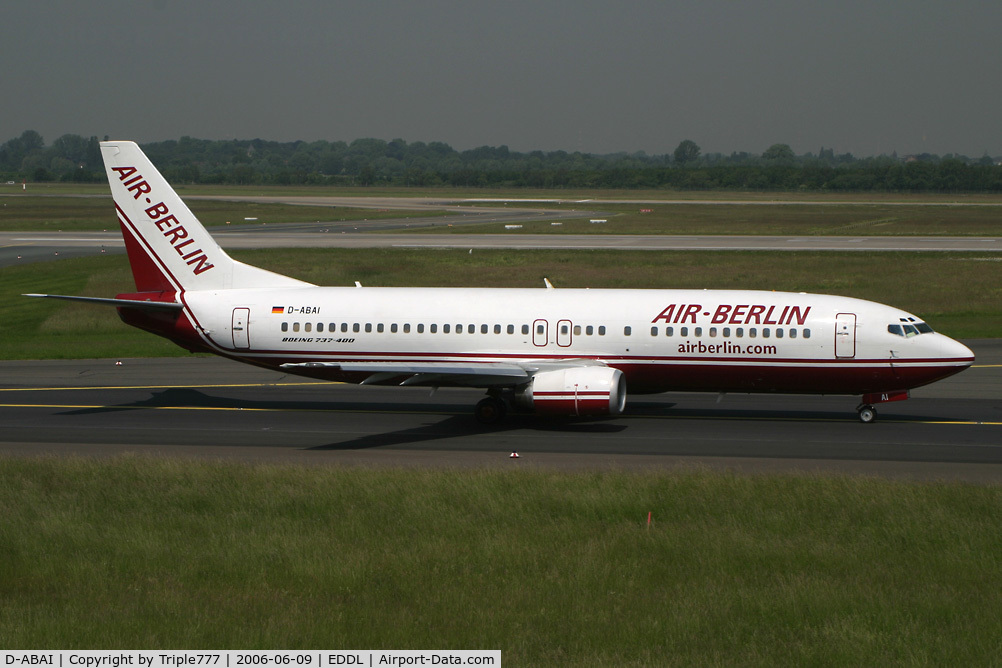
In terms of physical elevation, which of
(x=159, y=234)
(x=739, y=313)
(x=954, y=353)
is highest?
(x=159, y=234)

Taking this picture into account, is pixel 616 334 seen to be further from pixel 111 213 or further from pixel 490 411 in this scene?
pixel 111 213

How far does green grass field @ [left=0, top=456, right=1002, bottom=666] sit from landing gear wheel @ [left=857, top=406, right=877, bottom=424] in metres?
8.47

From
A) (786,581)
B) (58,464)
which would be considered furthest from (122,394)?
(786,581)

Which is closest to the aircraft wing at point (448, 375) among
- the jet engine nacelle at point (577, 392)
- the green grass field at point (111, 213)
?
the jet engine nacelle at point (577, 392)

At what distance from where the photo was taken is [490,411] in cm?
3133

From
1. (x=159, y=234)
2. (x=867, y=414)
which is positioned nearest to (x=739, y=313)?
(x=867, y=414)

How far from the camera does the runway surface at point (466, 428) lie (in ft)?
87.0

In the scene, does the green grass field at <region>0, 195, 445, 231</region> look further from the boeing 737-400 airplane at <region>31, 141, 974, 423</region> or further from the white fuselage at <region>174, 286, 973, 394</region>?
the white fuselage at <region>174, 286, 973, 394</region>

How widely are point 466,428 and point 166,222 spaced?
12.3m

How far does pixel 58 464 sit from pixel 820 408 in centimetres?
2294

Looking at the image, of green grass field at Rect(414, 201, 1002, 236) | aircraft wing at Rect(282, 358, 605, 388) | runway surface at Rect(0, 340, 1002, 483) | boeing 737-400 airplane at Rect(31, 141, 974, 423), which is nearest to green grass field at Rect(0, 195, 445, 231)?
green grass field at Rect(414, 201, 1002, 236)

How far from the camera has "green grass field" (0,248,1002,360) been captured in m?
48.8

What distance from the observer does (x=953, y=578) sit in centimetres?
1656

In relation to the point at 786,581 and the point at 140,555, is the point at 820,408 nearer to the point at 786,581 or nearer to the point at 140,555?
the point at 786,581
